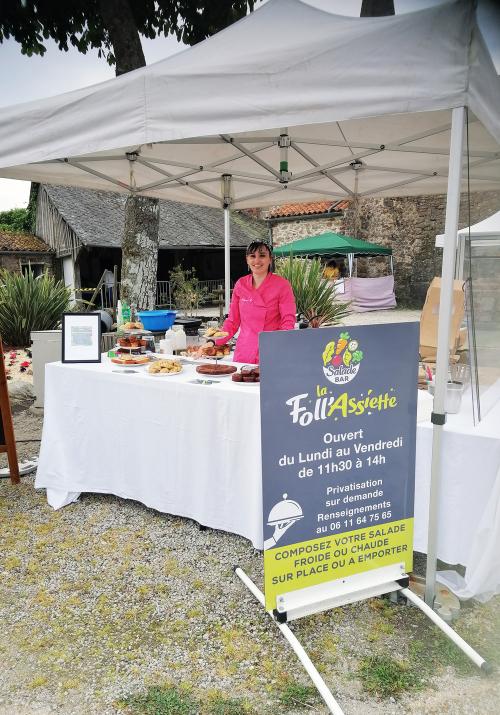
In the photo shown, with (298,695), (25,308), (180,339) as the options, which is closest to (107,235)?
(25,308)

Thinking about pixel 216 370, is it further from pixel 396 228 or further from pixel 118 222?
pixel 118 222

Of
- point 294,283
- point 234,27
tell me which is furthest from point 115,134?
point 294,283

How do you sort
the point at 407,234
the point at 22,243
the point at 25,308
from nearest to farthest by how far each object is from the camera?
the point at 25,308
the point at 407,234
the point at 22,243

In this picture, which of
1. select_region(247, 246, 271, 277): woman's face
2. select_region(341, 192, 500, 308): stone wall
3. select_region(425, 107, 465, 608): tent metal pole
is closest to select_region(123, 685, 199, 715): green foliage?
select_region(425, 107, 465, 608): tent metal pole

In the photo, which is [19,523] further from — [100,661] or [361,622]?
[361,622]

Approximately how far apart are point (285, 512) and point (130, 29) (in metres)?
7.22

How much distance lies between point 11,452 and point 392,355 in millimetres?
2790

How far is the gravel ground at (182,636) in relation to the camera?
175 cm

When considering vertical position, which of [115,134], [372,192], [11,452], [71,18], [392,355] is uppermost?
[71,18]

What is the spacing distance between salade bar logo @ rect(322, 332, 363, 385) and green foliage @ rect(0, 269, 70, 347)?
25.5ft

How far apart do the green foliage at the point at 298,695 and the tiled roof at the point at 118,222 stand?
18.0 metres

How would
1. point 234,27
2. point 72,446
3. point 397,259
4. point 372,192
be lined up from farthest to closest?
point 397,259 → point 372,192 → point 72,446 → point 234,27

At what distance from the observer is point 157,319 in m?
3.99

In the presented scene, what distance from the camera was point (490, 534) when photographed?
204 cm
